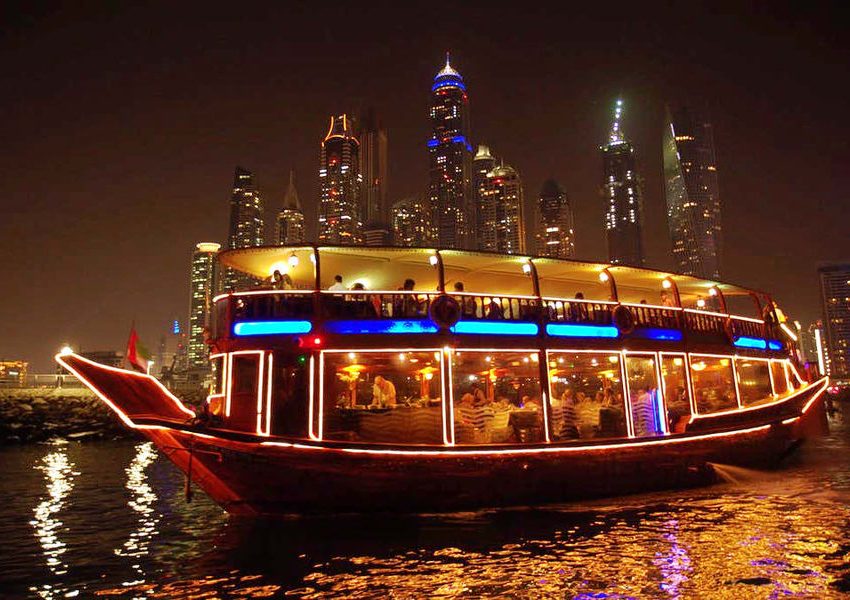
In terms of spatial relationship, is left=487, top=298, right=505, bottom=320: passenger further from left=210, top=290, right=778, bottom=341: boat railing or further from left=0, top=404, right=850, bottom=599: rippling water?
left=0, top=404, right=850, bottom=599: rippling water

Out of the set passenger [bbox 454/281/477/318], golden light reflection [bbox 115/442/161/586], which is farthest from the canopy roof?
golden light reflection [bbox 115/442/161/586]

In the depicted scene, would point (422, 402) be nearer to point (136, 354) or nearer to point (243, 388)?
point (243, 388)

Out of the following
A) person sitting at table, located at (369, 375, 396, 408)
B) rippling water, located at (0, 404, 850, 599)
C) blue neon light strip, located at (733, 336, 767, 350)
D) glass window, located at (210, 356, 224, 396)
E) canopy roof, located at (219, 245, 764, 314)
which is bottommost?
rippling water, located at (0, 404, 850, 599)

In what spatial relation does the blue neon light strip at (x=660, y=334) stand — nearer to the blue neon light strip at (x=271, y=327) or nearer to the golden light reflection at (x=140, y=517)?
the blue neon light strip at (x=271, y=327)

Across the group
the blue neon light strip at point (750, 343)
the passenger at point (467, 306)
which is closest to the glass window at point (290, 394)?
the passenger at point (467, 306)

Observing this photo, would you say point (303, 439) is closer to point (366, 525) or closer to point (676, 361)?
point (366, 525)

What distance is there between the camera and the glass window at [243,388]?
927 centimetres

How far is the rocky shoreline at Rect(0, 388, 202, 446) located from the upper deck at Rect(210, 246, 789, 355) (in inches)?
879

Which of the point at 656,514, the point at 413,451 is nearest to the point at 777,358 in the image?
the point at 656,514

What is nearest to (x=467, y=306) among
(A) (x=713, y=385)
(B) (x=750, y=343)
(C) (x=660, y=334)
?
(C) (x=660, y=334)

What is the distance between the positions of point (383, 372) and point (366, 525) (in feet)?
15.2

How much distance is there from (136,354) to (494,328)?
617 centimetres

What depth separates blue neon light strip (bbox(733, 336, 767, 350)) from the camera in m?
14.1

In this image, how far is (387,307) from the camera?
9.77 m
